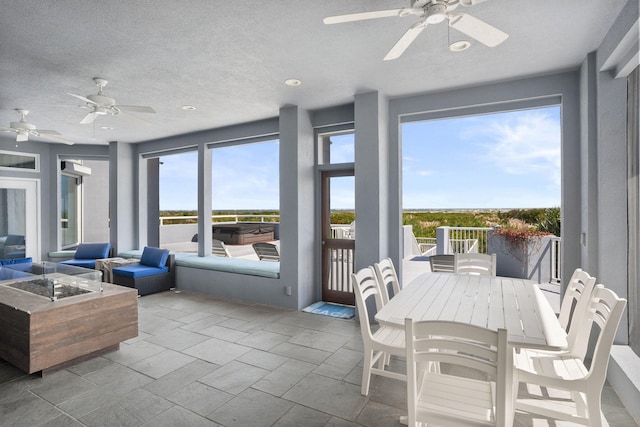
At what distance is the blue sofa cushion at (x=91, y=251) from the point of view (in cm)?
659

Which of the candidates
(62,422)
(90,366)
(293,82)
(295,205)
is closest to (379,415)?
(62,422)

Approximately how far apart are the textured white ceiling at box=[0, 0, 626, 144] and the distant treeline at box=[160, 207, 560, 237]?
210 cm

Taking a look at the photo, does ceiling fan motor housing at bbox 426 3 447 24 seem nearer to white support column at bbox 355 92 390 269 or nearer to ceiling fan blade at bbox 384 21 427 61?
ceiling fan blade at bbox 384 21 427 61

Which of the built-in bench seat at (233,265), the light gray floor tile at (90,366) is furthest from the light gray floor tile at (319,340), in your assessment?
the light gray floor tile at (90,366)

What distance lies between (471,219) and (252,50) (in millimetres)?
7205

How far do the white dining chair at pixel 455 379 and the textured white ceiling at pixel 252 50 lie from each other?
2.15 metres

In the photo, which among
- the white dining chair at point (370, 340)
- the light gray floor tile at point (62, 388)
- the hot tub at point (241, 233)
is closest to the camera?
the white dining chair at point (370, 340)

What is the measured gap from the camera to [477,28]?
1.95m

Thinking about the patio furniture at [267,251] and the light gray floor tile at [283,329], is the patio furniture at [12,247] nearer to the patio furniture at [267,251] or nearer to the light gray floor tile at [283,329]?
the patio furniture at [267,251]

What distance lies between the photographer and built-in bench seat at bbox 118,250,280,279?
5035 millimetres

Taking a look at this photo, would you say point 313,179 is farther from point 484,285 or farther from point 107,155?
point 107,155

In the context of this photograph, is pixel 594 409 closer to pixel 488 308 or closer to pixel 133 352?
pixel 488 308

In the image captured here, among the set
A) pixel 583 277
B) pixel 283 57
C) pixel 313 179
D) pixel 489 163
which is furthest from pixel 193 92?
pixel 489 163

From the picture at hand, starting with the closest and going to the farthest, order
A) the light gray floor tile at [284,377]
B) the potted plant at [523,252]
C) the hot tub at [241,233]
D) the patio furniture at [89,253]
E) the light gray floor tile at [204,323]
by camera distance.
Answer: the light gray floor tile at [284,377] → the light gray floor tile at [204,323] → the potted plant at [523,252] → the patio furniture at [89,253] → the hot tub at [241,233]
